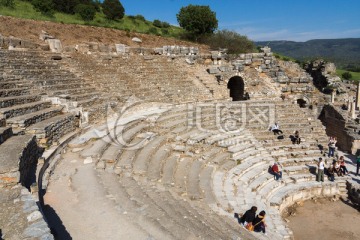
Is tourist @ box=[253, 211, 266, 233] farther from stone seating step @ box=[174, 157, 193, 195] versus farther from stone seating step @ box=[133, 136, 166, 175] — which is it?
stone seating step @ box=[133, 136, 166, 175]

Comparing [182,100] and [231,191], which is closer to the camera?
[231,191]

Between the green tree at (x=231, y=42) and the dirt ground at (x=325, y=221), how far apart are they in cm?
1448

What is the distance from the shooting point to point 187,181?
28.3 feet

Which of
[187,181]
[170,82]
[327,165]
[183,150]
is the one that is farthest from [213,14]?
[187,181]

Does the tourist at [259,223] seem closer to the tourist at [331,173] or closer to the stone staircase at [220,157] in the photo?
the stone staircase at [220,157]

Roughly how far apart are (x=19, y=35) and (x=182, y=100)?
939cm

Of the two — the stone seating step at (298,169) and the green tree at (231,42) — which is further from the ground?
the green tree at (231,42)

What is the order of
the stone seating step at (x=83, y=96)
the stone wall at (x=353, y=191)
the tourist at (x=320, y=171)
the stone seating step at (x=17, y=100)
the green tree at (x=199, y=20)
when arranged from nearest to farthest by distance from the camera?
the stone seating step at (x=17, y=100) < the stone wall at (x=353, y=191) < the tourist at (x=320, y=171) < the stone seating step at (x=83, y=96) < the green tree at (x=199, y=20)

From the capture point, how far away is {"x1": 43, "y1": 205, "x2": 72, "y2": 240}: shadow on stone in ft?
15.6

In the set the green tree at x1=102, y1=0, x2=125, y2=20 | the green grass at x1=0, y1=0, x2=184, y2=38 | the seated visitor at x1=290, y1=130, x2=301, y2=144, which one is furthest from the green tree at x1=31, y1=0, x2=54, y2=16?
the seated visitor at x1=290, y1=130, x2=301, y2=144

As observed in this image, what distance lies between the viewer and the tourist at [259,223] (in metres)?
7.54

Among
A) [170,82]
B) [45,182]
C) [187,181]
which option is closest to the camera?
[45,182]

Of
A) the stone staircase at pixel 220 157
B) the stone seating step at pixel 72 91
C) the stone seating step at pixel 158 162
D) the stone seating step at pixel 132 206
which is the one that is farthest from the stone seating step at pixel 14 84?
the stone seating step at pixel 158 162

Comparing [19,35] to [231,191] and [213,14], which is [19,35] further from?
[213,14]
